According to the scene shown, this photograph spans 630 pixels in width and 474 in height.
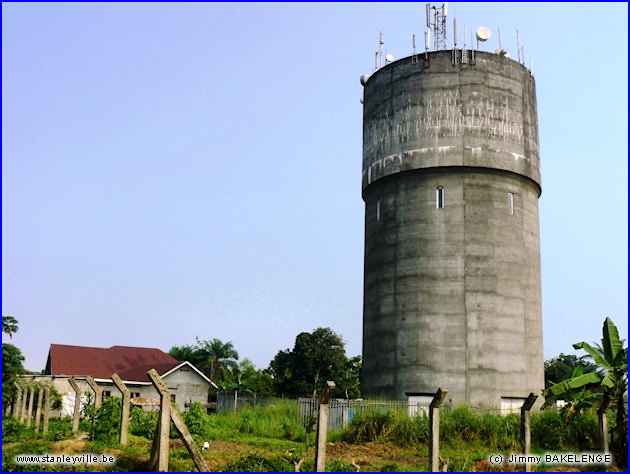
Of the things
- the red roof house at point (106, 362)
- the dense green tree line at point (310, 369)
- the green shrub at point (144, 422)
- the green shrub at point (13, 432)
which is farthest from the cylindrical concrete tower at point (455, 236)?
the dense green tree line at point (310, 369)

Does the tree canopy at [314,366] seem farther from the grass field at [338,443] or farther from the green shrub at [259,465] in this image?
the green shrub at [259,465]

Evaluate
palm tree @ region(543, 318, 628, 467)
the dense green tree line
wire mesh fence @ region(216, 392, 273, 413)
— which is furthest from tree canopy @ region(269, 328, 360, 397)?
palm tree @ region(543, 318, 628, 467)

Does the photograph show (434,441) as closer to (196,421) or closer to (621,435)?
(621,435)

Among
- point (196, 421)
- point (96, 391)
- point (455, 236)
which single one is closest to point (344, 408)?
point (196, 421)

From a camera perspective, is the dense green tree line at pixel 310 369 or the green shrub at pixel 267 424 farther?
the dense green tree line at pixel 310 369

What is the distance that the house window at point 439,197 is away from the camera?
35.3 metres

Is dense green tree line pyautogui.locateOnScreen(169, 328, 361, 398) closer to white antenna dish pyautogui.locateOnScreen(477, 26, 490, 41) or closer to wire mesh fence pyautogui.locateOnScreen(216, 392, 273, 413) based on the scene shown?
wire mesh fence pyautogui.locateOnScreen(216, 392, 273, 413)

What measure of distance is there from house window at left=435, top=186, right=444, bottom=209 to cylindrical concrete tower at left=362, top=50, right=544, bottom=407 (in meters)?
0.05

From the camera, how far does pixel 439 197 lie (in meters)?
35.5

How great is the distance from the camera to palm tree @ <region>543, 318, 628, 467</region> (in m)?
18.7

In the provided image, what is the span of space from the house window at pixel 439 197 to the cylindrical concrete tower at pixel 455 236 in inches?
1.9

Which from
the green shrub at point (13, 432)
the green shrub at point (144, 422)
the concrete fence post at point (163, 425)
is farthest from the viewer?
the green shrub at point (13, 432)

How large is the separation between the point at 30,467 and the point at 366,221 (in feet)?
82.4

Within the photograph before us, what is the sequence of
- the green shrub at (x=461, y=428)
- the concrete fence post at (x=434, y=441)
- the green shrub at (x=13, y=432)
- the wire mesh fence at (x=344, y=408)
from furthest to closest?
1. the wire mesh fence at (x=344, y=408)
2. the green shrub at (x=461, y=428)
3. the green shrub at (x=13, y=432)
4. the concrete fence post at (x=434, y=441)
